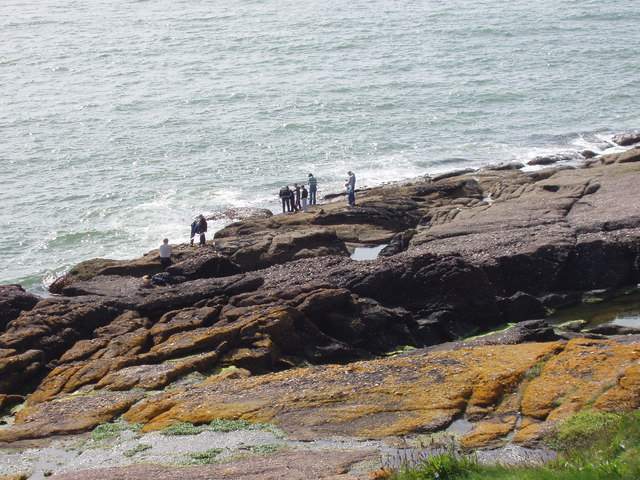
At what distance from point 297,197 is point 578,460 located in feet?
111

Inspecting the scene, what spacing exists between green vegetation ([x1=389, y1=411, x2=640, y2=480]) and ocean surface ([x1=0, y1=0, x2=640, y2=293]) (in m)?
30.6

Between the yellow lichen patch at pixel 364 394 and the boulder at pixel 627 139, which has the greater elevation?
the yellow lichen patch at pixel 364 394

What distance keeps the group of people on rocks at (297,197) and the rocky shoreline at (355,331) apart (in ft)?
A: 15.2

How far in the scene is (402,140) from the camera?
6138 cm

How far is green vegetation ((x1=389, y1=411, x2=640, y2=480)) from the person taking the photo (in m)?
12.2

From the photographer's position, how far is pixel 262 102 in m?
72.6

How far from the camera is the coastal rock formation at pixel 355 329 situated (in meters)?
17.5

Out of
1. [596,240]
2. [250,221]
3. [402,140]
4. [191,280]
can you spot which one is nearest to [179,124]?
[402,140]

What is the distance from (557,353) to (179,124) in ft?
174

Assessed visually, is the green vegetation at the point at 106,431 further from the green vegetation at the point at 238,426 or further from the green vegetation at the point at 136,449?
the green vegetation at the point at 238,426

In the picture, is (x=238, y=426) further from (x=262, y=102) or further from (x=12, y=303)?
(x=262, y=102)

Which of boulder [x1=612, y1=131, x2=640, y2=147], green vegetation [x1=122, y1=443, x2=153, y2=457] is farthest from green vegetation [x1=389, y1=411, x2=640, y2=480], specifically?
boulder [x1=612, y1=131, x2=640, y2=147]

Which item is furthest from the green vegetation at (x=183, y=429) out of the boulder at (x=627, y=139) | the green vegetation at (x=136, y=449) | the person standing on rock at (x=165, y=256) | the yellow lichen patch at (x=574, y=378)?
the boulder at (x=627, y=139)

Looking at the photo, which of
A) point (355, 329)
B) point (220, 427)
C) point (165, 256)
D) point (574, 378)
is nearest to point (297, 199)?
point (165, 256)
